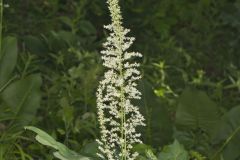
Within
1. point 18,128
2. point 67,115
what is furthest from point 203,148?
point 18,128

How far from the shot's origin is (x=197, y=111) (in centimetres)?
347

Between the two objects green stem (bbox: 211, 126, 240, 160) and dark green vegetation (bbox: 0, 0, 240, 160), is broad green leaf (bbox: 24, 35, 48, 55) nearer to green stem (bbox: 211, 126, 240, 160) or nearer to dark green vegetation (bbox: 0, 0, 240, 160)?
dark green vegetation (bbox: 0, 0, 240, 160)

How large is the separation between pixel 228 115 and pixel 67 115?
3.00ft

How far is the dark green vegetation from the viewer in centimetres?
348

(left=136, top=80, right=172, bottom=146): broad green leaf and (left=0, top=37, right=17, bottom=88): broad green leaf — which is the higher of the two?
(left=0, top=37, right=17, bottom=88): broad green leaf

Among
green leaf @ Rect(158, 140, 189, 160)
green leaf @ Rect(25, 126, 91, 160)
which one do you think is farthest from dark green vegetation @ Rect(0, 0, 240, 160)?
green leaf @ Rect(25, 126, 91, 160)

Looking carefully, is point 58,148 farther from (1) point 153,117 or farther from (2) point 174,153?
(1) point 153,117

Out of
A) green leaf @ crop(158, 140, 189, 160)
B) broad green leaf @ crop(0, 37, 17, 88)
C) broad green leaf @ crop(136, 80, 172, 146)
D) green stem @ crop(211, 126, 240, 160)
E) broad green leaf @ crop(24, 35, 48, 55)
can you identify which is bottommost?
green leaf @ crop(158, 140, 189, 160)

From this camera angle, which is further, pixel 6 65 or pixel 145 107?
pixel 6 65

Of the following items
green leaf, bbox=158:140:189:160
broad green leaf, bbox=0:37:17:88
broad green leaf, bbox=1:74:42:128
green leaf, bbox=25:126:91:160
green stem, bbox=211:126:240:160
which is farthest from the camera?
broad green leaf, bbox=0:37:17:88

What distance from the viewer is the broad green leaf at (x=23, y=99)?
359 centimetres

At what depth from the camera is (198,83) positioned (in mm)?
4707

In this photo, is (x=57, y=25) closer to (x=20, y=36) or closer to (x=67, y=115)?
(x=20, y=36)

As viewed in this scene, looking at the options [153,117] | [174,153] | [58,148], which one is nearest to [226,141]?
[153,117]
